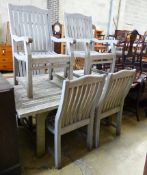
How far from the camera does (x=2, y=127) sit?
139 centimetres

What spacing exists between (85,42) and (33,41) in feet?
2.28

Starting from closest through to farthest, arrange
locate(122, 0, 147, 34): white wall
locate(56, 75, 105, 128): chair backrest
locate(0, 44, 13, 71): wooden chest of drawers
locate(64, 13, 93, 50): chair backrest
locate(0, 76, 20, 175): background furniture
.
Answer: locate(0, 76, 20, 175): background furniture
locate(56, 75, 105, 128): chair backrest
locate(64, 13, 93, 50): chair backrest
locate(0, 44, 13, 71): wooden chest of drawers
locate(122, 0, 147, 34): white wall

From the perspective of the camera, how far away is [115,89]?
6.61 ft

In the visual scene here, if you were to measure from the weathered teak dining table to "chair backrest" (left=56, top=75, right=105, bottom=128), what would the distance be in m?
0.18

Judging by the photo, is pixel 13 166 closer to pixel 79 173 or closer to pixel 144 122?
pixel 79 173

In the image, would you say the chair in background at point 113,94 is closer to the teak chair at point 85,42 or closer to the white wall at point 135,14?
the teak chair at point 85,42

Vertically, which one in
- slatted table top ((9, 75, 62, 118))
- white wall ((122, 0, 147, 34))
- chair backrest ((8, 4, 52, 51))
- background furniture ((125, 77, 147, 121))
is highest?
white wall ((122, 0, 147, 34))

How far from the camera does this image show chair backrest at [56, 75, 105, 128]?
154cm

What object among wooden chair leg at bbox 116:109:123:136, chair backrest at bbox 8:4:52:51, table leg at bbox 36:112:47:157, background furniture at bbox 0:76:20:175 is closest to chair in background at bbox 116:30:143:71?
wooden chair leg at bbox 116:109:123:136

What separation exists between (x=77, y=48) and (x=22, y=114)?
1792 millimetres

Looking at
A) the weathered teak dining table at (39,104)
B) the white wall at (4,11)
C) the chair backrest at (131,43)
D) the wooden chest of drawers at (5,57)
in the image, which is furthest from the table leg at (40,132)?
the white wall at (4,11)

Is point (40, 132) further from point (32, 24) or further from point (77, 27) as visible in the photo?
point (77, 27)

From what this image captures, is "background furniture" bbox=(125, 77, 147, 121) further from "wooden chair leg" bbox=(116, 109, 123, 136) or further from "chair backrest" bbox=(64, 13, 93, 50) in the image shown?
"chair backrest" bbox=(64, 13, 93, 50)

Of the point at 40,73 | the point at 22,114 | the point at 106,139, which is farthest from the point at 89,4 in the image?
the point at 22,114
